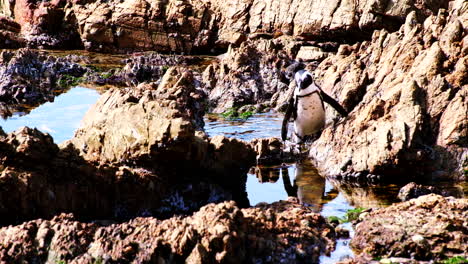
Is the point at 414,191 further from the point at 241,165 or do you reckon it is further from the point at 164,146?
the point at 164,146

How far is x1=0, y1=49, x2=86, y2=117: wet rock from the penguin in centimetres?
923

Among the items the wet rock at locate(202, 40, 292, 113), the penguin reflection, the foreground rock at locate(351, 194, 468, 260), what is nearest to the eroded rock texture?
the wet rock at locate(202, 40, 292, 113)

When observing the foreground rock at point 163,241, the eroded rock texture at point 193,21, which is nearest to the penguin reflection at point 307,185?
the foreground rock at point 163,241

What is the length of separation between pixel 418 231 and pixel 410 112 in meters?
3.61

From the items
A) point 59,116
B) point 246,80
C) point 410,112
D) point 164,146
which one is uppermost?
point 410,112

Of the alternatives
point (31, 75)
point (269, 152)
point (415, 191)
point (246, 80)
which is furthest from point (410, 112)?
point (31, 75)

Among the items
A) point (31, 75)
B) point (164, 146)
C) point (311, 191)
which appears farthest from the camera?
point (31, 75)

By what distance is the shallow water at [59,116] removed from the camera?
48.7ft

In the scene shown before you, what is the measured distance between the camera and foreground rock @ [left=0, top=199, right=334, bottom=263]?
20.6ft

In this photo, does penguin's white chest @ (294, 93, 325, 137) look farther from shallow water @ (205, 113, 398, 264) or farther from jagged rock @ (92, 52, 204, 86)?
jagged rock @ (92, 52, 204, 86)

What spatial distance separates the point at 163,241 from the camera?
251 inches

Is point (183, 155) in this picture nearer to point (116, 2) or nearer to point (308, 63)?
point (308, 63)

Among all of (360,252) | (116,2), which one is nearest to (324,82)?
(360,252)

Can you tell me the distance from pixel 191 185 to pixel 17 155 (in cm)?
225
